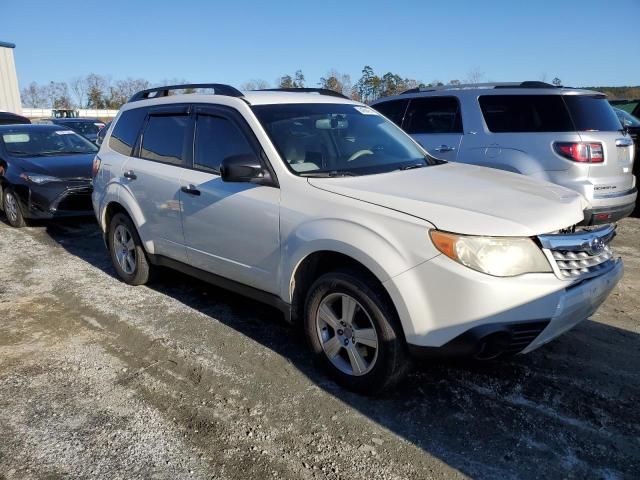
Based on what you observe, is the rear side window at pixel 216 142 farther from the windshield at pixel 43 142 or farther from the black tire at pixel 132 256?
the windshield at pixel 43 142

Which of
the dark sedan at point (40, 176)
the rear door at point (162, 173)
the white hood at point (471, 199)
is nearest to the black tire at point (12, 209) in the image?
the dark sedan at point (40, 176)

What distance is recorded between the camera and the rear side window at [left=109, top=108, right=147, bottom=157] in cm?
516

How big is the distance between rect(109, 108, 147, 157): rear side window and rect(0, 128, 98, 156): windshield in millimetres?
3964

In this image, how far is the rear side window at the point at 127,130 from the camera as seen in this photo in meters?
5.16

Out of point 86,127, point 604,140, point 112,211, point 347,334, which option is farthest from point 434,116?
point 86,127

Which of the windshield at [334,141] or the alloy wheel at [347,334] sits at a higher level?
the windshield at [334,141]

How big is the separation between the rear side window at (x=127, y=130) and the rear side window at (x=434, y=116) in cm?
363

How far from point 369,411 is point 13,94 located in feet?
105

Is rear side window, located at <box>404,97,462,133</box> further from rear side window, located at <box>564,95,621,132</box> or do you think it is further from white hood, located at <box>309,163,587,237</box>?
white hood, located at <box>309,163,587,237</box>

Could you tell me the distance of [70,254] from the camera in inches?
268

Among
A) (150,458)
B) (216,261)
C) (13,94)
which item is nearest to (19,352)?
(216,261)

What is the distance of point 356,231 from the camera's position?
307 cm

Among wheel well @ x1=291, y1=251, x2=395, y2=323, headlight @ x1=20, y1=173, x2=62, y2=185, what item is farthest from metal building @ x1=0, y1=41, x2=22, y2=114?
wheel well @ x1=291, y1=251, x2=395, y2=323

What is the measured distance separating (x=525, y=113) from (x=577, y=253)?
12.1 feet
